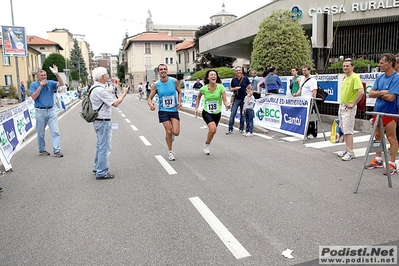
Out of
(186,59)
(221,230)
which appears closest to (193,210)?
(221,230)

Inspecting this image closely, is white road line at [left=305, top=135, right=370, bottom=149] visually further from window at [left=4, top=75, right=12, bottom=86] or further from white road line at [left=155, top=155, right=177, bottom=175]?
window at [left=4, top=75, right=12, bottom=86]

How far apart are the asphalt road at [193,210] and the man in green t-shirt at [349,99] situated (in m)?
0.47

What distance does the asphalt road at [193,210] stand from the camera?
11.3ft

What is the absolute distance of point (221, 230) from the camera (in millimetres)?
3850

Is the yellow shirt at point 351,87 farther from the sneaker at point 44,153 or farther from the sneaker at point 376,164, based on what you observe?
the sneaker at point 44,153

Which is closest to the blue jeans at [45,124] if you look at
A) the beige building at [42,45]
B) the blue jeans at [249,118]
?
the blue jeans at [249,118]

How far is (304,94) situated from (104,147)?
19.2ft

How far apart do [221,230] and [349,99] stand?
14.4ft

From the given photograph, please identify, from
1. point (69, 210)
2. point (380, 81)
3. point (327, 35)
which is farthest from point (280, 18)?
point (69, 210)

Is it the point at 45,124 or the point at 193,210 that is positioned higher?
the point at 45,124

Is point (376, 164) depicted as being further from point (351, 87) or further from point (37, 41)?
point (37, 41)

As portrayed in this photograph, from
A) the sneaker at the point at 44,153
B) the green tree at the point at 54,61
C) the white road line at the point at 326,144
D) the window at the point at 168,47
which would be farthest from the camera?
the window at the point at 168,47

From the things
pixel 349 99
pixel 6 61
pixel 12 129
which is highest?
pixel 6 61

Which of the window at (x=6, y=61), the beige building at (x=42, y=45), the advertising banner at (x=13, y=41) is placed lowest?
the advertising banner at (x=13, y=41)
